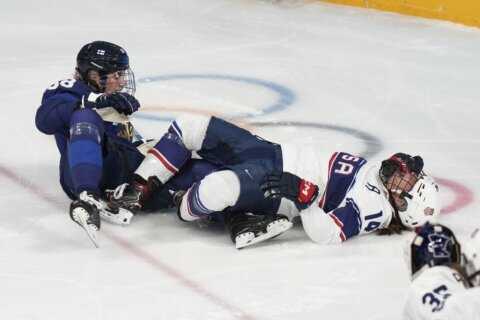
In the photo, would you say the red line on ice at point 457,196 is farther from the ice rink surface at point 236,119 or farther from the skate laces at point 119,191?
the skate laces at point 119,191

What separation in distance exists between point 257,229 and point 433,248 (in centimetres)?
140

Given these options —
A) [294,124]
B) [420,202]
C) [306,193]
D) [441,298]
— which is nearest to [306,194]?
[306,193]

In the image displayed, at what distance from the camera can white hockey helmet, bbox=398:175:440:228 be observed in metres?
4.12

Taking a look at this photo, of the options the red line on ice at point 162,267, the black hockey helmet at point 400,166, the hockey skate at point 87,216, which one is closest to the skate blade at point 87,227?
the hockey skate at point 87,216

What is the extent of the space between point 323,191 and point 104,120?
3.07 feet

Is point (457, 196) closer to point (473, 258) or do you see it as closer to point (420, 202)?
point (420, 202)

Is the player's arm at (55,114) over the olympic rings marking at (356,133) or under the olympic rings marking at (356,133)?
over

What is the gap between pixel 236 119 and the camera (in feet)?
19.5

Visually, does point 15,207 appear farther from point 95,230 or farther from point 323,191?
point 323,191

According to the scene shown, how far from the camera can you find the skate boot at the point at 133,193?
4316 mm

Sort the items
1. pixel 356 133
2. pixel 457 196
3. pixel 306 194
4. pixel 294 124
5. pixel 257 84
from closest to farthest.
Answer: pixel 306 194 < pixel 457 196 < pixel 356 133 < pixel 294 124 < pixel 257 84

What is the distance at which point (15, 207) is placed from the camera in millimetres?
4535

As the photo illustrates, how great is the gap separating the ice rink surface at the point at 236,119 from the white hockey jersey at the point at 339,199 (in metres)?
0.07

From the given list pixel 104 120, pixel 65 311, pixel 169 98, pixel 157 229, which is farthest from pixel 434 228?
pixel 169 98
